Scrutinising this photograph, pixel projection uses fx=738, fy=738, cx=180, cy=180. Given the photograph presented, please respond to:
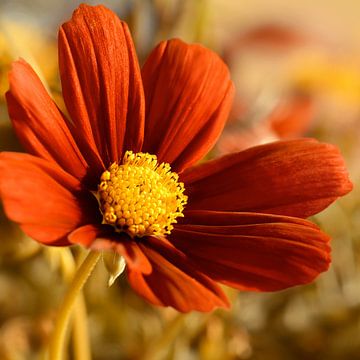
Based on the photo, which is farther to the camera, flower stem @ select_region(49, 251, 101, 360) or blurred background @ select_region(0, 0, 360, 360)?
blurred background @ select_region(0, 0, 360, 360)

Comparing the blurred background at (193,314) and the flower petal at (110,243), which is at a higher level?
the flower petal at (110,243)

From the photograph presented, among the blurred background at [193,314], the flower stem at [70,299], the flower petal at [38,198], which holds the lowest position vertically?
the blurred background at [193,314]

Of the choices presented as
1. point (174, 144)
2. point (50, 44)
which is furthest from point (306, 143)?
point (50, 44)

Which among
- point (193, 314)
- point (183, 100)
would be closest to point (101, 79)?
point (183, 100)

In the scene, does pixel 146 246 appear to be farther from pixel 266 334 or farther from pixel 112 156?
pixel 266 334

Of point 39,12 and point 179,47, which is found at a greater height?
point 179,47
